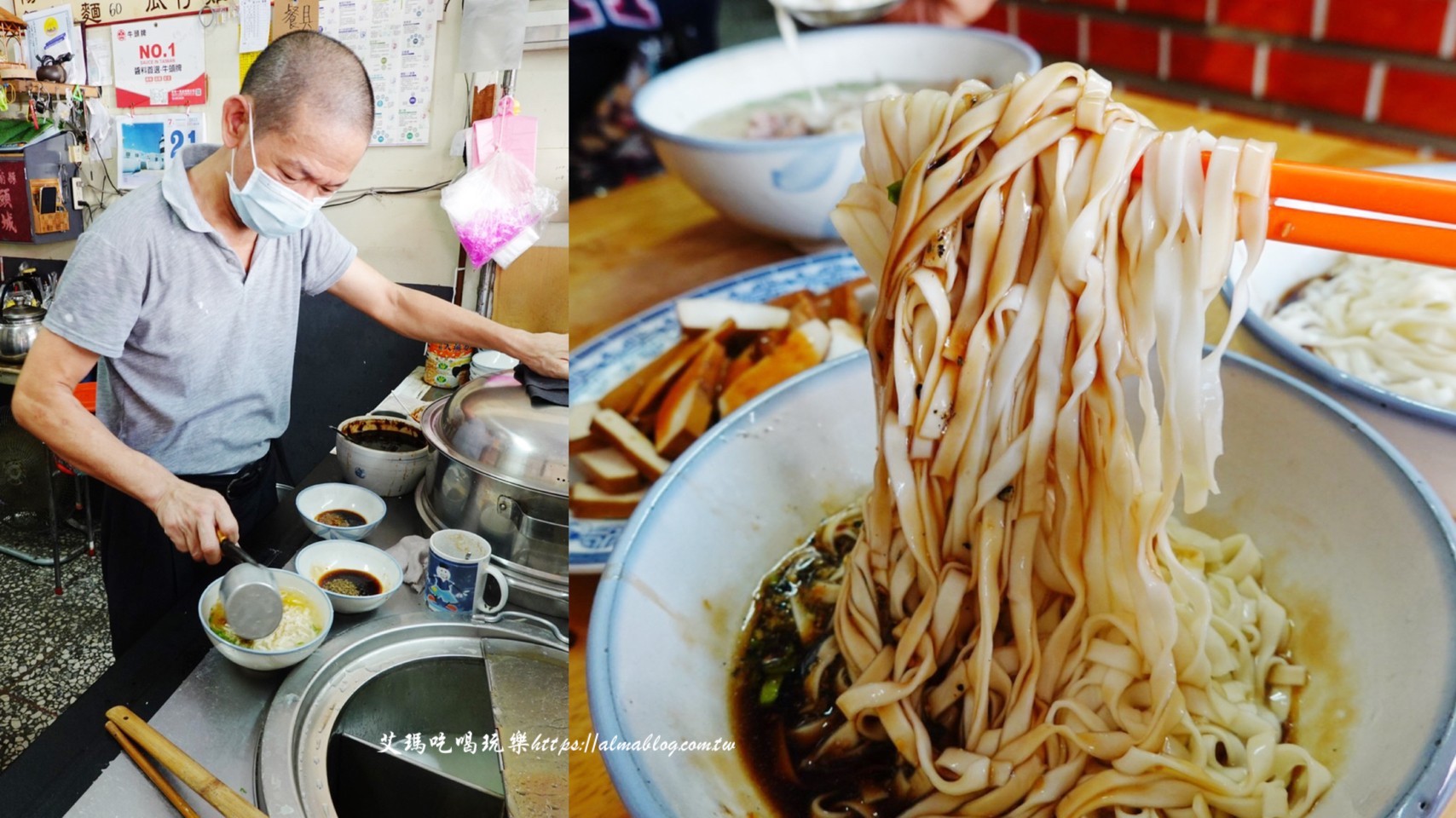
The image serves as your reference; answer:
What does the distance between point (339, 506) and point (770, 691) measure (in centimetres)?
35

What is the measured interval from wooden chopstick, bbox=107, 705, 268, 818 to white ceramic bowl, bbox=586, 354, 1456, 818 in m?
0.22

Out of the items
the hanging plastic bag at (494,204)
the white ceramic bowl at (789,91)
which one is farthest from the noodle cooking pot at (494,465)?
the white ceramic bowl at (789,91)

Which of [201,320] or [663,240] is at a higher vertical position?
[201,320]

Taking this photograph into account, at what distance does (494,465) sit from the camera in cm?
68

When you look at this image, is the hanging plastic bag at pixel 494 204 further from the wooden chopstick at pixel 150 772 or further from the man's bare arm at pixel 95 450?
the wooden chopstick at pixel 150 772

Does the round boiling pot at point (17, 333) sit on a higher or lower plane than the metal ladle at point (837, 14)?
lower

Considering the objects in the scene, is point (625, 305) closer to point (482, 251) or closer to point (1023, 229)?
point (482, 251)

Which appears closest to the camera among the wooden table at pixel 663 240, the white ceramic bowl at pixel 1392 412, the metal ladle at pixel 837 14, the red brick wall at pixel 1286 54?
the white ceramic bowl at pixel 1392 412

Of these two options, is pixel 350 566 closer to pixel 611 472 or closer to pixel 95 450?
pixel 95 450

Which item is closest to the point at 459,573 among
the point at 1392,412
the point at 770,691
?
the point at 770,691

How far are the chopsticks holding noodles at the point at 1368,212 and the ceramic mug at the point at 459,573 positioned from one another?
21.0 inches

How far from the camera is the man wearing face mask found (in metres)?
0.58

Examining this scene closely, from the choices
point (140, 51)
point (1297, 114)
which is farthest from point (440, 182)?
point (1297, 114)

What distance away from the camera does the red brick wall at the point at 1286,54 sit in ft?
7.90
